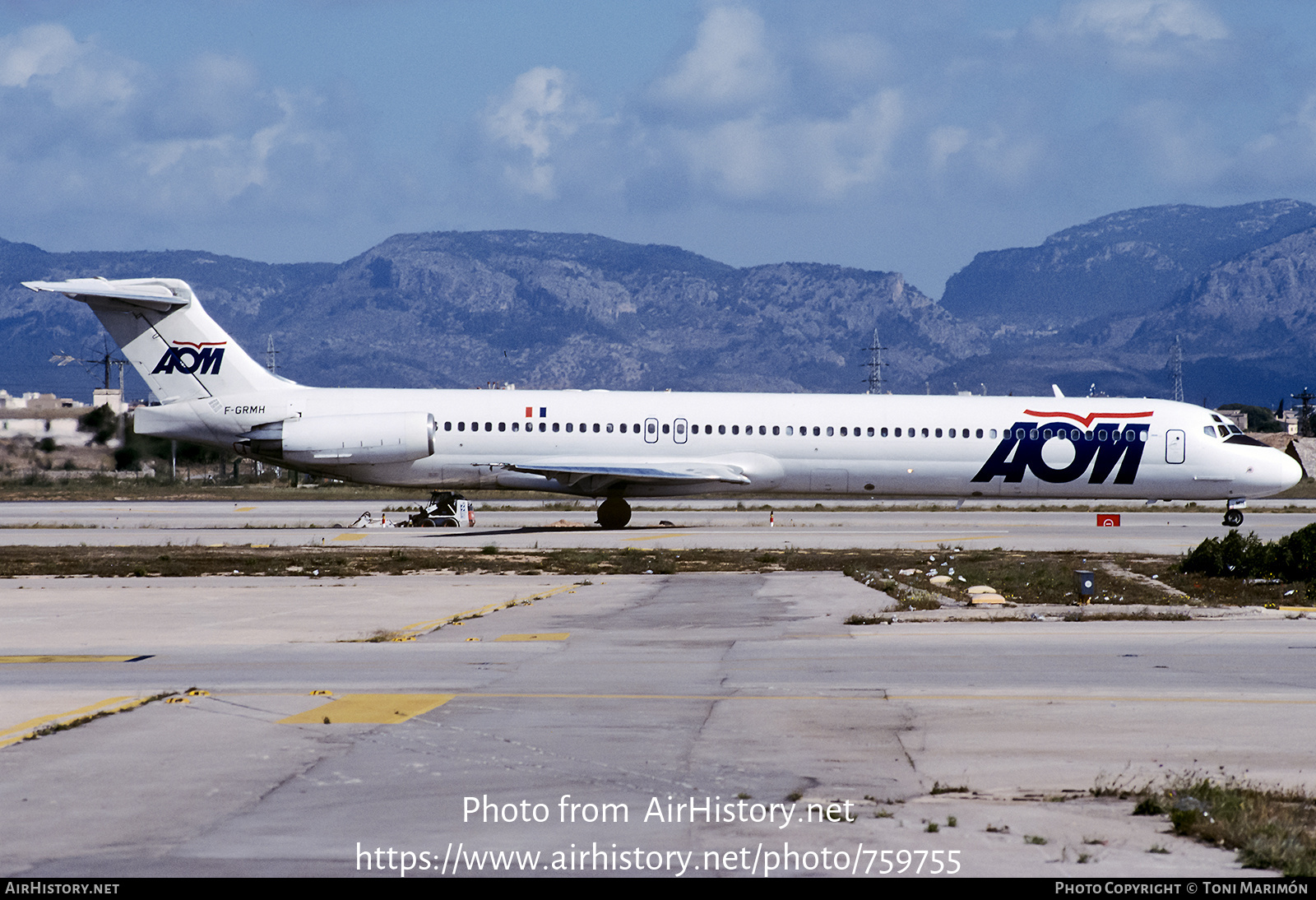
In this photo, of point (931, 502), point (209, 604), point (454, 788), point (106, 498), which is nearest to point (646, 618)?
point (209, 604)

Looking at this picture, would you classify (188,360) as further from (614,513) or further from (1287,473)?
(1287,473)

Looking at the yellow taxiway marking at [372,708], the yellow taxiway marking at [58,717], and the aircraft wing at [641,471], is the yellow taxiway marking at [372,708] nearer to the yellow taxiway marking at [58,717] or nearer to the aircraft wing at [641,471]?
the yellow taxiway marking at [58,717]

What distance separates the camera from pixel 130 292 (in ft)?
121

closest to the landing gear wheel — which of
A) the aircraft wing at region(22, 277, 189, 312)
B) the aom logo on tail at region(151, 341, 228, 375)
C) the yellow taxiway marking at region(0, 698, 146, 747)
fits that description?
the aom logo on tail at region(151, 341, 228, 375)

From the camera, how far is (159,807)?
8312 mm

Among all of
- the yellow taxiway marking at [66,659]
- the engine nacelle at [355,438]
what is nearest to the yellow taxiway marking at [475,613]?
the yellow taxiway marking at [66,659]

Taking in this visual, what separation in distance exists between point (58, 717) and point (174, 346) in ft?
92.4

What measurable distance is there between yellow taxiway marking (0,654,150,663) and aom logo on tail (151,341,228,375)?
2359cm

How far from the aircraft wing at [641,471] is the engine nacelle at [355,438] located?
2.54 metres

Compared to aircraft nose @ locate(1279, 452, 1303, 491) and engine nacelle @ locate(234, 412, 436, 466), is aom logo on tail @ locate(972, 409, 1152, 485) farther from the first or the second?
engine nacelle @ locate(234, 412, 436, 466)

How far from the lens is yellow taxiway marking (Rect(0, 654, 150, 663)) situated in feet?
48.9

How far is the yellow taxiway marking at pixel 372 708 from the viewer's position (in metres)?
11.2

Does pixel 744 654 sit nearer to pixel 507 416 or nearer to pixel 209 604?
pixel 209 604
